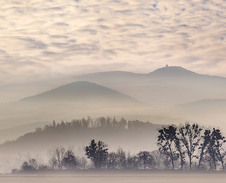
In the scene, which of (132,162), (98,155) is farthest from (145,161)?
(98,155)

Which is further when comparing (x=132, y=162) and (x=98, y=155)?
(x=132, y=162)

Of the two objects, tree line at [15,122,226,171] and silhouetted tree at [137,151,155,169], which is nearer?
tree line at [15,122,226,171]

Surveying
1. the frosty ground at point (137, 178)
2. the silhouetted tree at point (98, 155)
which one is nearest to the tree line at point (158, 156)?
the silhouetted tree at point (98, 155)

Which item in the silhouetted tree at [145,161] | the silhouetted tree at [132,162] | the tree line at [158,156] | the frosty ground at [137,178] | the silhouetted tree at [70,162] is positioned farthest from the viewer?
the silhouetted tree at [70,162]

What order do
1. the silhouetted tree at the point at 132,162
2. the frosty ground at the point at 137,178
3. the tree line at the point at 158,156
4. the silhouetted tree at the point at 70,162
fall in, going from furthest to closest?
the silhouetted tree at the point at 70,162, the silhouetted tree at the point at 132,162, the tree line at the point at 158,156, the frosty ground at the point at 137,178

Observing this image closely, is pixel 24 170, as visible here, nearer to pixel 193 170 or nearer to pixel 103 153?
pixel 103 153

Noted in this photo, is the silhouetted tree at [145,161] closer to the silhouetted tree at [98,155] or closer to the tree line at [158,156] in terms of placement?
the tree line at [158,156]

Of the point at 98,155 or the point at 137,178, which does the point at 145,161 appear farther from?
the point at 137,178

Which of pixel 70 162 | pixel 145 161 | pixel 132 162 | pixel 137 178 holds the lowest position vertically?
pixel 137 178

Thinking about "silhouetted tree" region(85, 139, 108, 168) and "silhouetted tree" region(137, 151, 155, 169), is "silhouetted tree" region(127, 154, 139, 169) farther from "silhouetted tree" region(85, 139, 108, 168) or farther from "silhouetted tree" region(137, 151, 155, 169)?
"silhouetted tree" region(85, 139, 108, 168)

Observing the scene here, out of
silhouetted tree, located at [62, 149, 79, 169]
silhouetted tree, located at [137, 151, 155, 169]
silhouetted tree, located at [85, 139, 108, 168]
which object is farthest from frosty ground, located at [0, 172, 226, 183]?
silhouetted tree, located at [62, 149, 79, 169]

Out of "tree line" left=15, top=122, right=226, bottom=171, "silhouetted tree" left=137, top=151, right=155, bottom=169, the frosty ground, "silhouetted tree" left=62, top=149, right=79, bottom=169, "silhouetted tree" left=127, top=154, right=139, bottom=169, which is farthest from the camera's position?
"silhouetted tree" left=62, top=149, right=79, bottom=169

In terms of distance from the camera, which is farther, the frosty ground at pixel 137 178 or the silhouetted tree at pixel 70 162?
the silhouetted tree at pixel 70 162

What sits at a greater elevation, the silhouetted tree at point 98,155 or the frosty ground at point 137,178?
the silhouetted tree at point 98,155
